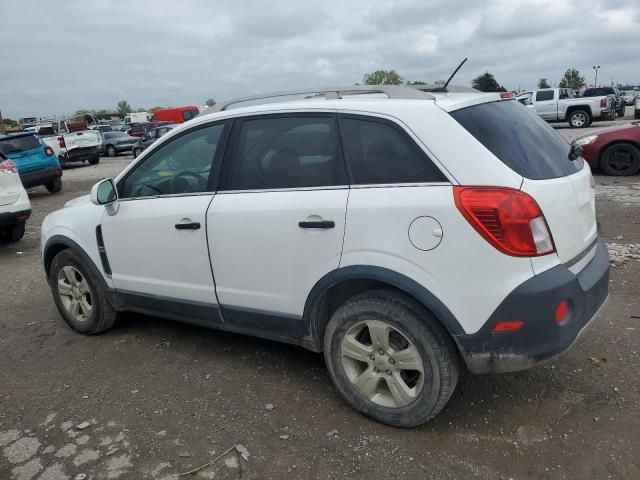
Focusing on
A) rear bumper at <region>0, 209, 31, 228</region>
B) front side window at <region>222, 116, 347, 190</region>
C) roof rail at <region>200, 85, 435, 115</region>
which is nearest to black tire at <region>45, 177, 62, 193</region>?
rear bumper at <region>0, 209, 31, 228</region>

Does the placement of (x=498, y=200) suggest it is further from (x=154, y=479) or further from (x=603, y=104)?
(x=603, y=104)

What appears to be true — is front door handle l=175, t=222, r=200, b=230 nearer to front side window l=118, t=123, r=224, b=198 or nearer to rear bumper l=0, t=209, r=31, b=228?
front side window l=118, t=123, r=224, b=198

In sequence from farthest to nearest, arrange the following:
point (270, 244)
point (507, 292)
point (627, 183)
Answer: point (627, 183) < point (270, 244) < point (507, 292)

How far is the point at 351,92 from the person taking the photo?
3.24m

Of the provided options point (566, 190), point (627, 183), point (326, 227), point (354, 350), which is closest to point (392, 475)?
point (354, 350)

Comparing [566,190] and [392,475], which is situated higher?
[566,190]

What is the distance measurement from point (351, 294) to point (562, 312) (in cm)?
106

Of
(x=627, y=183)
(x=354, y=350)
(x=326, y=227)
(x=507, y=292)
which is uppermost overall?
(x=326, y=227)

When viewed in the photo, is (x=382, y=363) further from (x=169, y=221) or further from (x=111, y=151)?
(x=111, y=151)

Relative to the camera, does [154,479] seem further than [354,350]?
No

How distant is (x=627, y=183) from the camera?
962 cm

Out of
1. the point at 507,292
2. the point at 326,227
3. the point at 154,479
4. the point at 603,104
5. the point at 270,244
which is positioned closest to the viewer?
the point at 507,292

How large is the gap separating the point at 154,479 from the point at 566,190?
249 cm

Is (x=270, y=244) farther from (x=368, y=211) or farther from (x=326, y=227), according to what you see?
(x=368, y=211)
